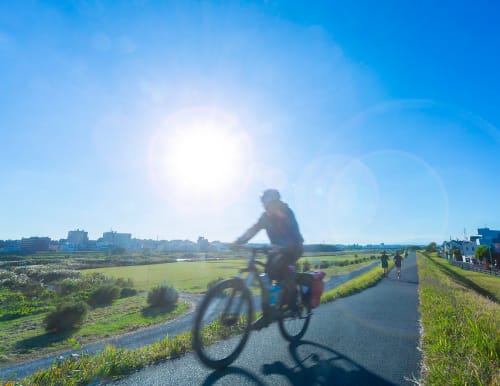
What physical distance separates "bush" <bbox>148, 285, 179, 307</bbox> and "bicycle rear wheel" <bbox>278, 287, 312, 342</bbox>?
25.3 metres

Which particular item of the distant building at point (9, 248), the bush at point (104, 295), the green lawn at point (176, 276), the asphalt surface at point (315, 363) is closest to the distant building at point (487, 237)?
the green lawn at point (176, 276)

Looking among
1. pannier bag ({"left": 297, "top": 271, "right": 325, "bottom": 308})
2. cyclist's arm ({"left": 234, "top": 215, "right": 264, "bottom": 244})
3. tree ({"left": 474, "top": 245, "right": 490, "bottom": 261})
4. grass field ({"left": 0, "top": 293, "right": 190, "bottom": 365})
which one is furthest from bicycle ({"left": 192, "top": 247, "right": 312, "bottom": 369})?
tree ({"left": 474, "top": 245, "right": 490, "bottom": 261})

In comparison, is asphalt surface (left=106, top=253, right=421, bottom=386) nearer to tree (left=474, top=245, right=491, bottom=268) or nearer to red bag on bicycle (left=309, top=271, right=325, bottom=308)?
red bag on bicycle (left=309, top=271, right=325, bottom=308)

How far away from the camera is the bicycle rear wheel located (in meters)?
5.02

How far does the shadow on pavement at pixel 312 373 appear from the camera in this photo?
3461 mm

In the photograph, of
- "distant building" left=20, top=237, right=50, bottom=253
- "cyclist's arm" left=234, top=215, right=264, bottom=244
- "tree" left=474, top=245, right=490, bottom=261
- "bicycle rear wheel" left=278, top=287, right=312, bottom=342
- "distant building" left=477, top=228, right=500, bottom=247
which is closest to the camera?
"cyclist's arm" left=234, top=215, right=264, bottom=244

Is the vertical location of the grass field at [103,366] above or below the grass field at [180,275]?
above

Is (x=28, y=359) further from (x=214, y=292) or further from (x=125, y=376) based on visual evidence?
(x=214, y=292)

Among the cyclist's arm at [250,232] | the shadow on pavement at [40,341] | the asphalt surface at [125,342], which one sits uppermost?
the cyclist's arm at [250,232]

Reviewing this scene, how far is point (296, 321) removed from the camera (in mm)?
5727

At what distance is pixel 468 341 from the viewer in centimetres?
460

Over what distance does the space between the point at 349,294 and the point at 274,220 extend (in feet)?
36.7

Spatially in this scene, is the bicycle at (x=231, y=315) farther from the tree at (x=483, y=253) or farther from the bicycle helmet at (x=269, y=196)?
the tree at (x=483, y=253)

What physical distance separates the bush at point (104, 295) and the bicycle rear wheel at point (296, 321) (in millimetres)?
33847
